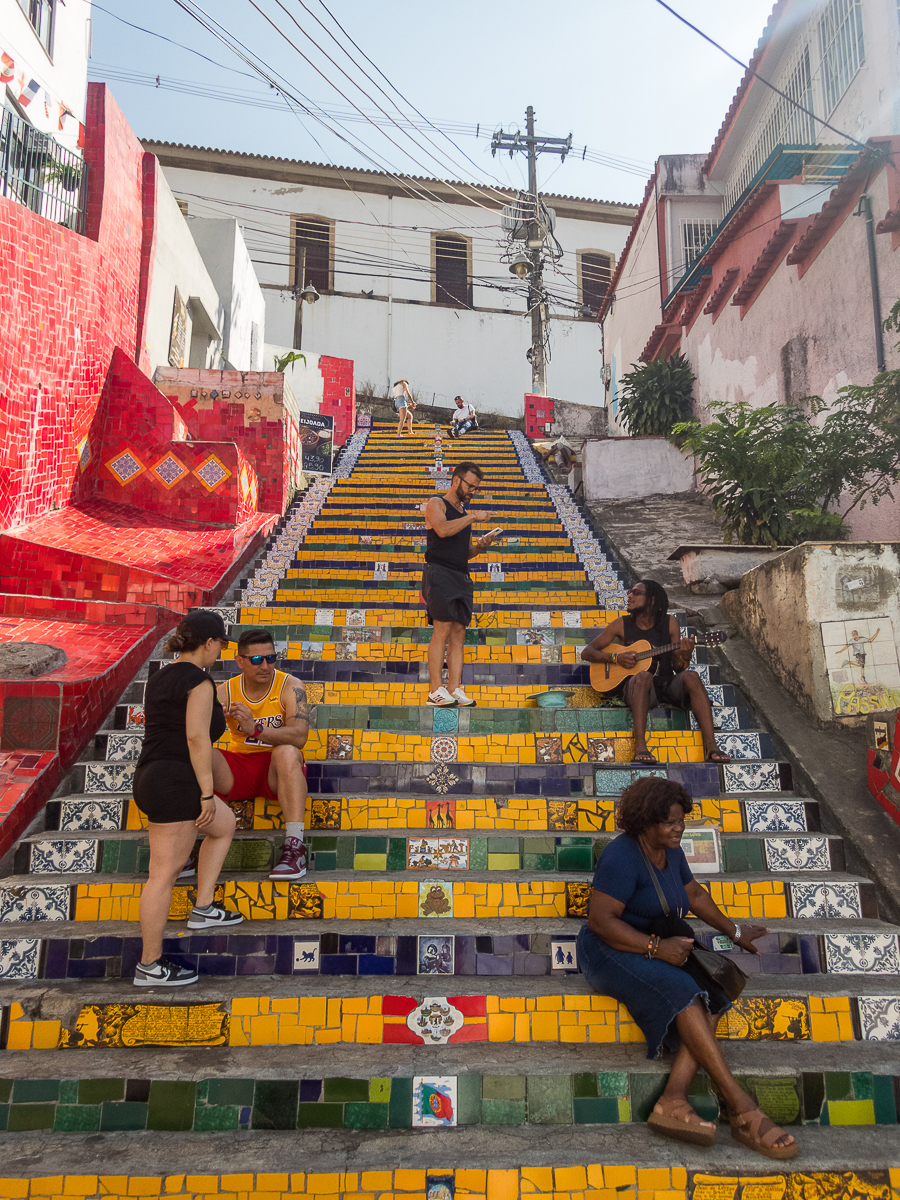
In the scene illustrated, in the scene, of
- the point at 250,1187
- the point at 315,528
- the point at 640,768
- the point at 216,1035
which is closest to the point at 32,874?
the point at 216,1035

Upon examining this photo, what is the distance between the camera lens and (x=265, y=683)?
396 cm

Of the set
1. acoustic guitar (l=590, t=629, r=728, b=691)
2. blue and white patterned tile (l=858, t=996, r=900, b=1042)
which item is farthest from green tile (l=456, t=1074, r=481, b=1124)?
acoustic guitar (l=590, t=629, r=728, b=691)

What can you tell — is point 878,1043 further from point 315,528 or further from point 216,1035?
point 315,528

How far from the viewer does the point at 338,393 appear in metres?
17.5

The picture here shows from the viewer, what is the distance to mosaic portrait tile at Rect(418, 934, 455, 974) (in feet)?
10.7

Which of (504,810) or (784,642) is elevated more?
(784,642)

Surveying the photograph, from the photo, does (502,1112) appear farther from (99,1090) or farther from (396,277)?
(396,277)

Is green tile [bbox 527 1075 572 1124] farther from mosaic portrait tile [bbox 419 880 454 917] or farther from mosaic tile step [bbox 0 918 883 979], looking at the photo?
mosaic portrait tile [bbox 419 880 454 917]

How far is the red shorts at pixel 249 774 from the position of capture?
3.80 m

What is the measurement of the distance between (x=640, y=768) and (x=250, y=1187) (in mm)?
2493

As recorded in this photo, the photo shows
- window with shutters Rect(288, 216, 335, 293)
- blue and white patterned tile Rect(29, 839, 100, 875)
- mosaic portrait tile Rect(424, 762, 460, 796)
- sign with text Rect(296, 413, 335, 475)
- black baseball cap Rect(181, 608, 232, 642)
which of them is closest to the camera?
black baseball cap Rect(181, 608, 232, 642)

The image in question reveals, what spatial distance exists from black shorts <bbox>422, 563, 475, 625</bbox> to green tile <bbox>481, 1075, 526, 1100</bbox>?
270cm

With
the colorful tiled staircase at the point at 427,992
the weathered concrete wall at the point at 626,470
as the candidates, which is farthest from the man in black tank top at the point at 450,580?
the weathered concrete wall at the point at 626,470

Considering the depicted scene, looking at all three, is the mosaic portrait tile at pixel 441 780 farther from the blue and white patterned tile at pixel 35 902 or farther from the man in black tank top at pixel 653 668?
the blue and white patterned tile at pixel 35 902
